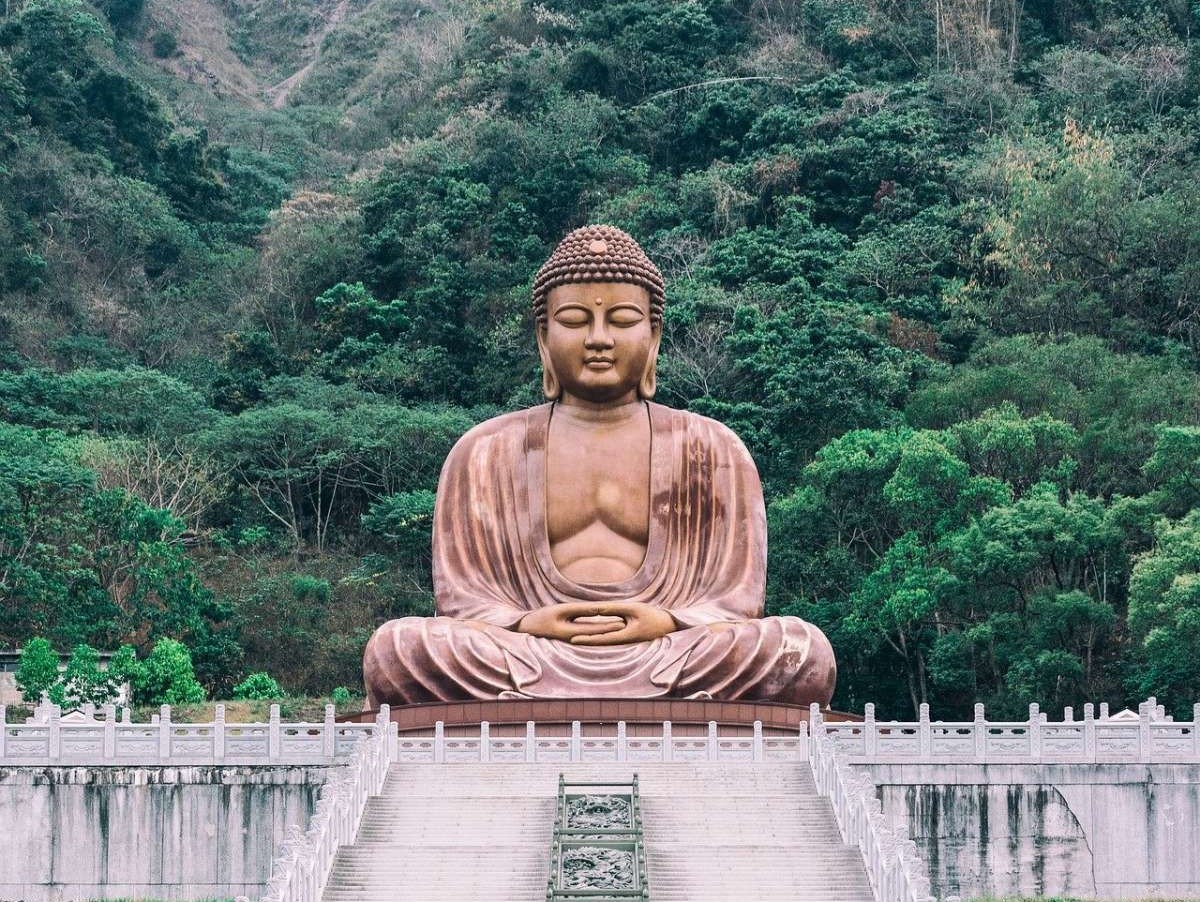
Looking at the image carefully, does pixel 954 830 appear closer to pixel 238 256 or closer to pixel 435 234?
pixel 435 234

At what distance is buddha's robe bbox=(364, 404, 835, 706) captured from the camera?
27.3 metres

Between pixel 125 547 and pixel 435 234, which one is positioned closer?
pixel 125 547

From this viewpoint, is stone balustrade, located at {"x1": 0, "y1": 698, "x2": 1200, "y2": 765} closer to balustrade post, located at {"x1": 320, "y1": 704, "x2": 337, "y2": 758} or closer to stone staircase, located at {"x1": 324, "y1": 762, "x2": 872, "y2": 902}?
balustrade post, located at {"x1": 320, "y1": 704, "x2": 337, "y2": 758}

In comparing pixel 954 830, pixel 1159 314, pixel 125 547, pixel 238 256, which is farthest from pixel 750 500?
pixel 238 256

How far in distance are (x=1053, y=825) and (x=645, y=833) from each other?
19.3ft

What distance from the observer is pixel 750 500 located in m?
29.4

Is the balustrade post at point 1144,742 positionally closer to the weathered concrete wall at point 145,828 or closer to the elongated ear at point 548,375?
the elongated ear at point 548,375

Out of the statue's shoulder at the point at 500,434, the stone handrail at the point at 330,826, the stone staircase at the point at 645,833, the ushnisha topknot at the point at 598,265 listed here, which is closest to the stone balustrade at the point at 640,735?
the stone handrail at the point at 330,826

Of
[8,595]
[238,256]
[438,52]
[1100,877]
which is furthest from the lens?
[438,52]

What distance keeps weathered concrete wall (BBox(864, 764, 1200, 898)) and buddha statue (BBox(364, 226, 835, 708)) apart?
1.63m

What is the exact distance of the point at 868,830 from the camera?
842 inches

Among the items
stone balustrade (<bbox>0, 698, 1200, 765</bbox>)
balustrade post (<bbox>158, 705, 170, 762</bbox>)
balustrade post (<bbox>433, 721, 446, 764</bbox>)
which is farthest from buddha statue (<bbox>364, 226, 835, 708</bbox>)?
balustrade post (<bbox>433, 721, 446, 764</bbox>)

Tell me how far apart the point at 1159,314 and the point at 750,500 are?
51.0 ft

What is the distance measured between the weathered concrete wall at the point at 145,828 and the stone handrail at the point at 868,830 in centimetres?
527
